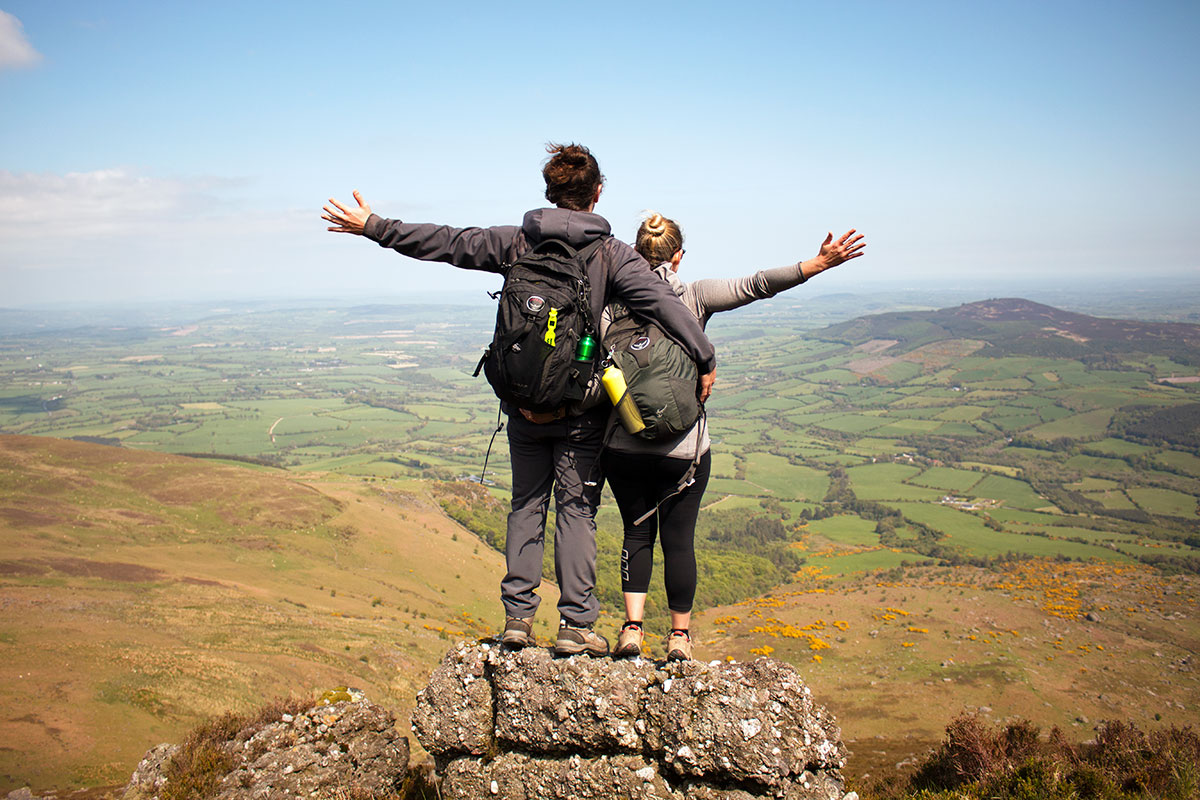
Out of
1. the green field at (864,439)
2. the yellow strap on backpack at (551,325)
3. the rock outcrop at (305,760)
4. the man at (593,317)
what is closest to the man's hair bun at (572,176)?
the man at (593,317)

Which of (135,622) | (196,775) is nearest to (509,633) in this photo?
(196,775)

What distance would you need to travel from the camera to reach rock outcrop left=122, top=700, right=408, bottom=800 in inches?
261

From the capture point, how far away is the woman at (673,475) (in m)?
5.04

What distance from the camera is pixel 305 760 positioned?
6.88m

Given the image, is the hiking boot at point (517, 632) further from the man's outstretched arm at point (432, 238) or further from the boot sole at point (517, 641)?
the man's outstretched arm at point (432, 238)

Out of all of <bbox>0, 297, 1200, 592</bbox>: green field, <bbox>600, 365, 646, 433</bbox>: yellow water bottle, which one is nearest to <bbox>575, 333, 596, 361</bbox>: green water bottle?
<bbox>600, 365, 646, 433</bbox>: yellow water bottle

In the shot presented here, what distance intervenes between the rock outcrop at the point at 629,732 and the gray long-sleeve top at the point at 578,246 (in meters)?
2.80

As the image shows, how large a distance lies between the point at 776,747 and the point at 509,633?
240cm

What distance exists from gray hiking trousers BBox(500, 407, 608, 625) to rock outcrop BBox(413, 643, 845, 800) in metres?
0.61

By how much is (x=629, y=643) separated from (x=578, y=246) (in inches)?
136

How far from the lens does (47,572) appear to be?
29.2 m

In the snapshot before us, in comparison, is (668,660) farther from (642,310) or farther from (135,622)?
(135,622)

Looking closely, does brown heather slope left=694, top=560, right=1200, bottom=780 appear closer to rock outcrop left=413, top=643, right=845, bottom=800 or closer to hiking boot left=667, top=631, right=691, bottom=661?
rock outcrop left=413, top=643, right=845, bottom=800

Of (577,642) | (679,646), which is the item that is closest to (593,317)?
(577,642)
